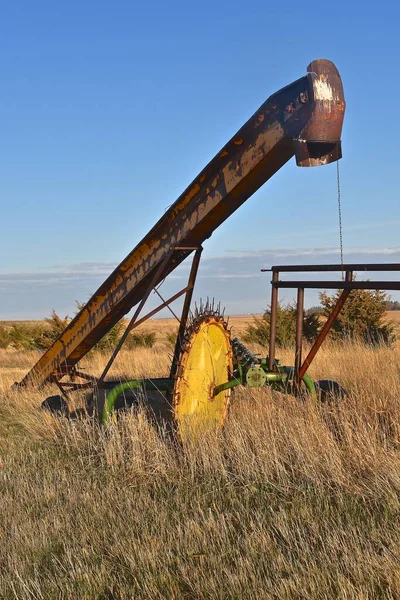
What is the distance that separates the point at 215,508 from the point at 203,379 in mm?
1993

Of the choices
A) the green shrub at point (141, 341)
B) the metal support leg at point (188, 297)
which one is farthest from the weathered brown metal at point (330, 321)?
the green shrub at point (141, 341)

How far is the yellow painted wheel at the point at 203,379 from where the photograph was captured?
601 cm

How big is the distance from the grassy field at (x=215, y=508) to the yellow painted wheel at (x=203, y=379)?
8.9 inches

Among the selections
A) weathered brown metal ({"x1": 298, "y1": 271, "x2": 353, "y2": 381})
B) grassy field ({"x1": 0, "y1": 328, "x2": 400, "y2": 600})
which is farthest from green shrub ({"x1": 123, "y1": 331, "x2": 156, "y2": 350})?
weathered brown metal ({"x1": 298, "y1": 271, "x2": 353, "y2": 381})

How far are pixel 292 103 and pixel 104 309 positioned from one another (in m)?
3.12

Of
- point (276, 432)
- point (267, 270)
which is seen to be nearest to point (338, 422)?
point (276, 432)

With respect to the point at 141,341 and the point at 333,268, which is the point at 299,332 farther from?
the point at 141,341

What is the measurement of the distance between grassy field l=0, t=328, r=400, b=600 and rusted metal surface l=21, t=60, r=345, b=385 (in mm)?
1366

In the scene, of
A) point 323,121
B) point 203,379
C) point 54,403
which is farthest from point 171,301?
point 54,403

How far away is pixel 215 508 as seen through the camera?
448cm

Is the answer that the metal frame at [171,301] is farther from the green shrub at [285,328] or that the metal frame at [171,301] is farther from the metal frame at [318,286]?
the green shrub at [285,328]

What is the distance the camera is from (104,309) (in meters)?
7.27

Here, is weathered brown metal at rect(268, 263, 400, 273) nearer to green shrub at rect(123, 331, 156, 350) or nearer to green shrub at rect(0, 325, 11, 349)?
green shrub at rect(123, 331, 156, 350)

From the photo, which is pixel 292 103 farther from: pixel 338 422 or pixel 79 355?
pixel 79 355
